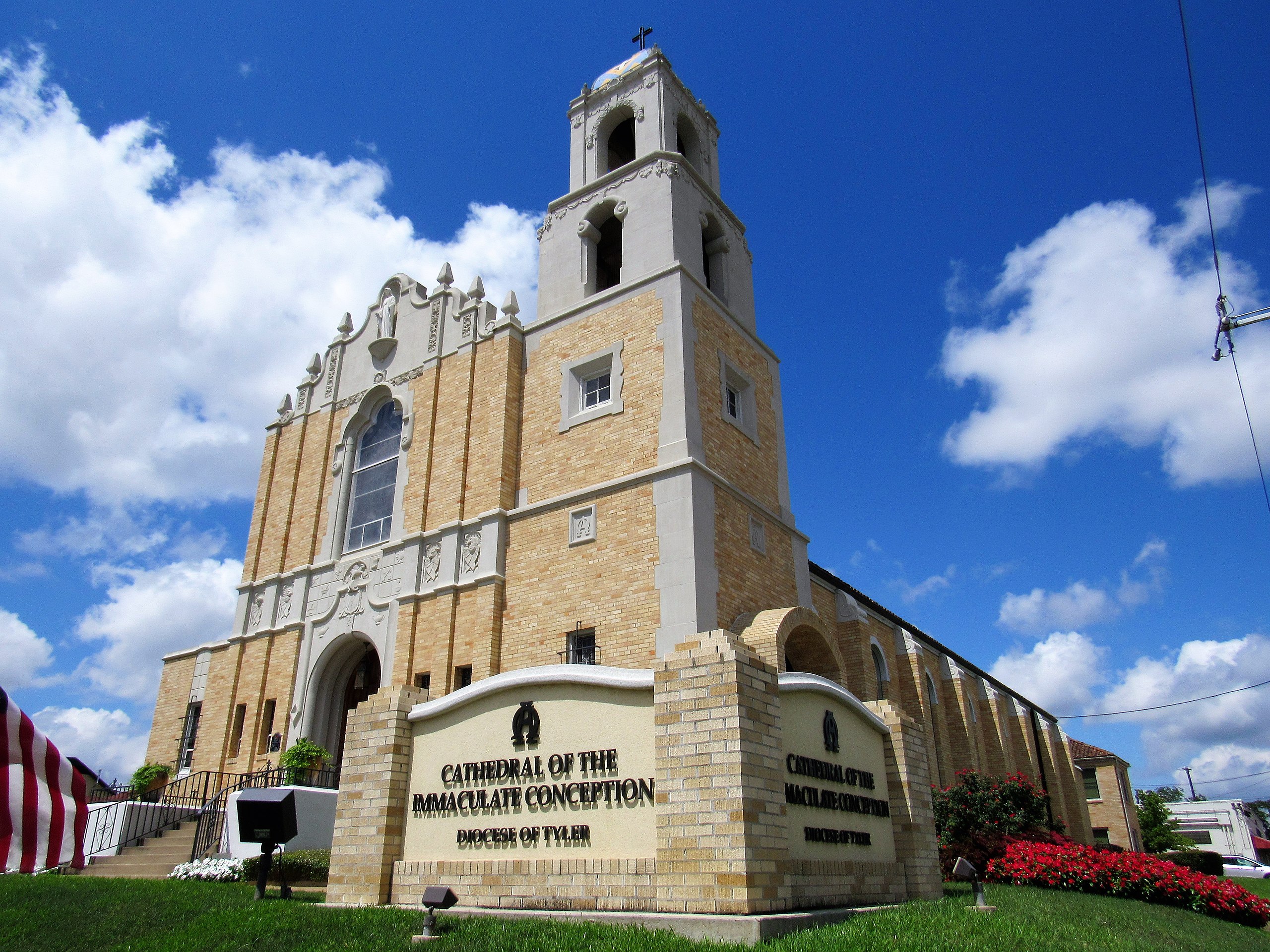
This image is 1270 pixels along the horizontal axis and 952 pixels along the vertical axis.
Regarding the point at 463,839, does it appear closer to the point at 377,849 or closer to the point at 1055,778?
Answer: the point at 377,849

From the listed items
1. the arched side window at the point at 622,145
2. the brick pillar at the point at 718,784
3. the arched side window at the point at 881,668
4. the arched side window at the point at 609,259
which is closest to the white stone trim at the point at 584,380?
the arched side window at the point at 609,259

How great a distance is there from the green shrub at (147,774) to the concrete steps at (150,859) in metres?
5.91

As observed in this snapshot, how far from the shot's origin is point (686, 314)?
1833 centimetres

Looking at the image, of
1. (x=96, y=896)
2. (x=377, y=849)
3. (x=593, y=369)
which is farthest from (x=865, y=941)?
(x=593, y=369)

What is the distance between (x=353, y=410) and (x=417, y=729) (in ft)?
45.4

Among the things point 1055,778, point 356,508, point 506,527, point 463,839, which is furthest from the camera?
point 1055,778

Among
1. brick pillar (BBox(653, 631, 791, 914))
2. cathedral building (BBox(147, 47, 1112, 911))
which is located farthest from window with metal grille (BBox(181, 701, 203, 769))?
brick pillar (BBox(653, 631, 791, 914))

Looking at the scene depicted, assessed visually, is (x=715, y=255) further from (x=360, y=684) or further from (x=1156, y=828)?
(x=1156, y=828)

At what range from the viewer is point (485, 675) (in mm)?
16734

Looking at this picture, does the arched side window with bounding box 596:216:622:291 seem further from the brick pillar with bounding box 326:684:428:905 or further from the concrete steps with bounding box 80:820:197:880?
the concrete steps with bounding box 80:820:197:880

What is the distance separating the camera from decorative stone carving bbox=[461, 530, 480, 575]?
1833 centimetres

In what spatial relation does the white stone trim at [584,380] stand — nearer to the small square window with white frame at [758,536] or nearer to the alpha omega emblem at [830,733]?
the small square window with white frame at [758,536]

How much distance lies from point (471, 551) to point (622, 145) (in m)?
13.6

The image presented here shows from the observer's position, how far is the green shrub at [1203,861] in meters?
31.5
